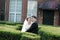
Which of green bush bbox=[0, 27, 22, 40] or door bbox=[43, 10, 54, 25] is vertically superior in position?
green bush bbox=[0, 27, 22, 40]

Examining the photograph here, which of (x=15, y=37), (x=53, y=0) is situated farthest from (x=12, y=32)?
(x=53, y=0)

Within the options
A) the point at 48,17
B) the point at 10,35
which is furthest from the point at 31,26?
the point at 48,17

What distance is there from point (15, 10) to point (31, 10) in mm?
1589

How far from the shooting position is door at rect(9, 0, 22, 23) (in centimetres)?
2566

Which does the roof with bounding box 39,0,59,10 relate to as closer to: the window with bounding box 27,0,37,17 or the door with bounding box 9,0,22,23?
the window with bounding box 27,0,37,17

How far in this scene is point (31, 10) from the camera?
25156 millimetres

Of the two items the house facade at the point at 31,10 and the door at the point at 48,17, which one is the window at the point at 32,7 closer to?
the house facade at the point at 31,10

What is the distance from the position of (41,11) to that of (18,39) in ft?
50.6

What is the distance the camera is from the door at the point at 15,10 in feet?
84.2

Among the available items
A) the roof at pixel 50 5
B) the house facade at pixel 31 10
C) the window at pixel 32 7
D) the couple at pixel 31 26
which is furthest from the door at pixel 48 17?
the couple at pixel 31 26

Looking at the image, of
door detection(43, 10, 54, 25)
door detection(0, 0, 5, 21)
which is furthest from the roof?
door detection(0, 0, 5, 21)

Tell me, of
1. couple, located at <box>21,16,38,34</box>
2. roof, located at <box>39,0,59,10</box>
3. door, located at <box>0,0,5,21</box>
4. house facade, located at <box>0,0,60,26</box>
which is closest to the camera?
couple, located at <box>21,16,38,34</box>

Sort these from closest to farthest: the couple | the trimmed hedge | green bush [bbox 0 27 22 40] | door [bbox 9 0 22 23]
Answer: the trimmed hedge → green bush [bbox 0 27 22 40] → the couple → door [bbox 9 0 22 23]

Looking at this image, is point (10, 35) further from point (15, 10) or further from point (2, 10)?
point (2, 10)
